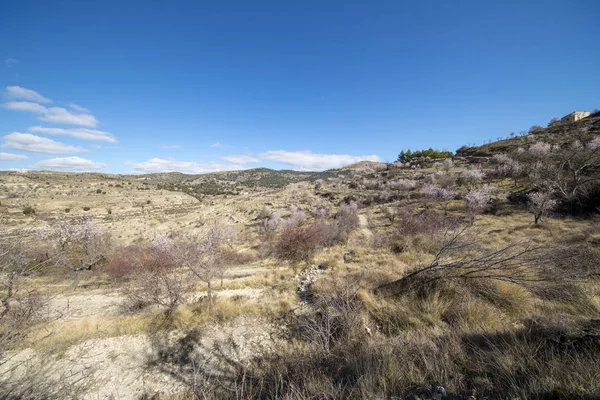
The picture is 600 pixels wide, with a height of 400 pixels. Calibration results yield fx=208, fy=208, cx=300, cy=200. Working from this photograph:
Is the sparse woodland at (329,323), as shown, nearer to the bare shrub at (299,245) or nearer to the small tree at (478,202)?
the bare shrub at (299,245)

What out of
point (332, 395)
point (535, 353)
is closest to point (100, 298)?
point (332, 395)

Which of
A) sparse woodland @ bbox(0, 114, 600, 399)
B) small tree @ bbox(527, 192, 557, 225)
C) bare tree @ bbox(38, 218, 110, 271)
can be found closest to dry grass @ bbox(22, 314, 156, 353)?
sparse woodland @ bbox(0, 114, 600, 399)

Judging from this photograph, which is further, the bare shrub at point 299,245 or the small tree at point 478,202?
the small tree at point 478,202

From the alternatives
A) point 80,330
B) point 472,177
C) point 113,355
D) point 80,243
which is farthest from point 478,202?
point 80,243

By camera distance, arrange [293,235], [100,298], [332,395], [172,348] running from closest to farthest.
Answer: [332,395] < [172,348] < [100,298] < [293,235]

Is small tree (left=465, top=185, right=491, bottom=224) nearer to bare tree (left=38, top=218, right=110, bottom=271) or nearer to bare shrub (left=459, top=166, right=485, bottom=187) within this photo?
bare shrub (left=459, top=166, right=485, bottom=187)

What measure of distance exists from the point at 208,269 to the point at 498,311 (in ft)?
31.9

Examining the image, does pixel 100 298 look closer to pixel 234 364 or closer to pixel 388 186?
pixel 234 364

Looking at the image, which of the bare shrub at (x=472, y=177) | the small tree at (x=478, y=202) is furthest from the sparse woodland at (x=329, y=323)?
the bare shrub at (x=472, y=177)

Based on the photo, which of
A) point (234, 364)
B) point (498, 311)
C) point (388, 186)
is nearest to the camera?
point (498, 311)

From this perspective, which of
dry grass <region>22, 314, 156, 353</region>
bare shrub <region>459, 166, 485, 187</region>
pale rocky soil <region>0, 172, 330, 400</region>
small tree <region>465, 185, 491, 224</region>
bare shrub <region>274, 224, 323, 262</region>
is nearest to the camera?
pale rocky soil <region>0, 172, 330, 400</region>

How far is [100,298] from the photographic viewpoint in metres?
12.1

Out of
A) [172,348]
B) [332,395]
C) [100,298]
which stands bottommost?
[100,298]

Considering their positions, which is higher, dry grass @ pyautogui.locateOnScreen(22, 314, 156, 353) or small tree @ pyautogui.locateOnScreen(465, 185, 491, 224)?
small tree @ pyautogui.locateOnScreen(465, 185, 491, 224)
